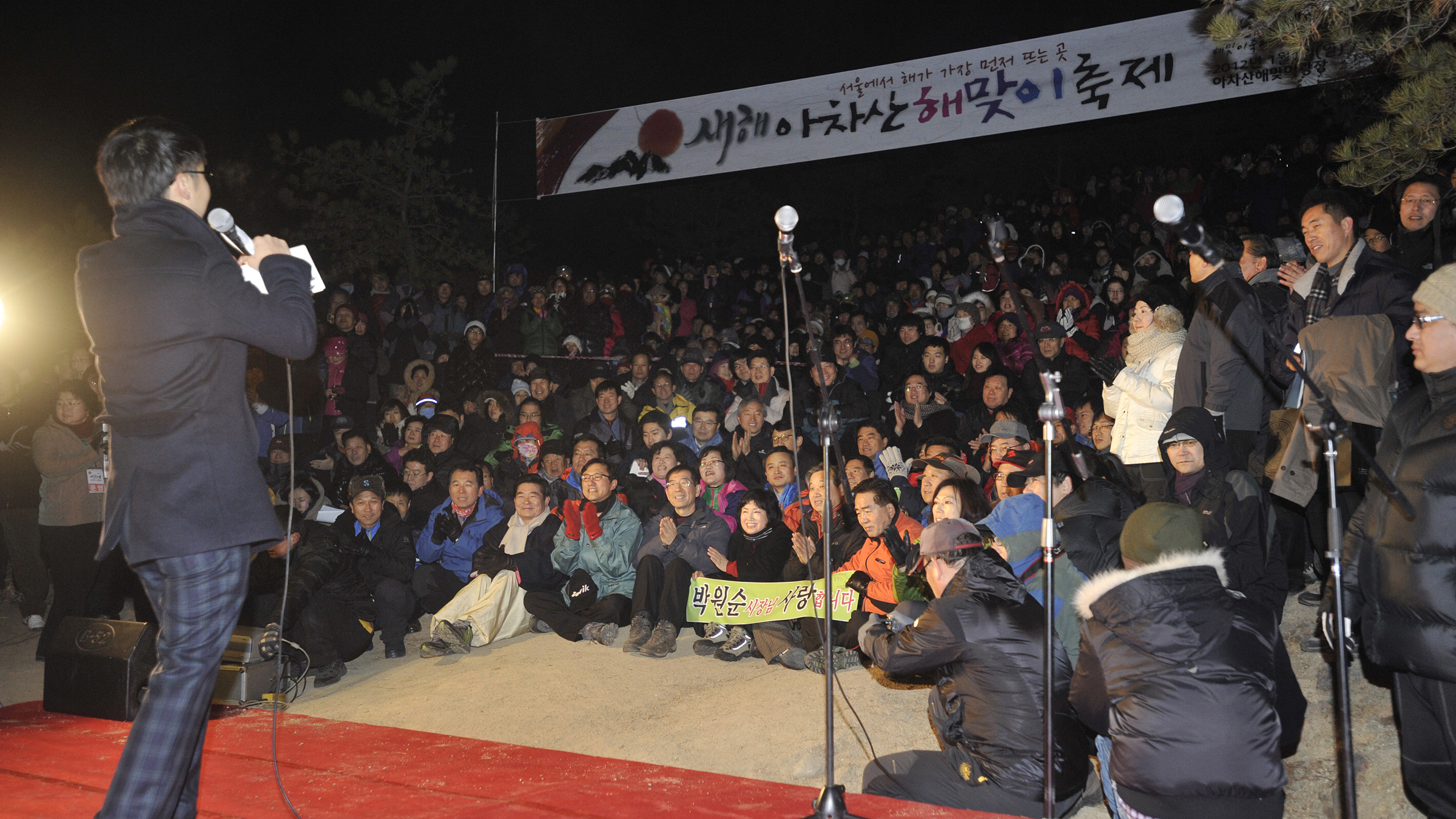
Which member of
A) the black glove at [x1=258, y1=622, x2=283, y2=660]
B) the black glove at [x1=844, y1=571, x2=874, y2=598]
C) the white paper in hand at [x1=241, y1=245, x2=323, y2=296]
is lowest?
the black glove at [x1=258, y1=622, x2=283, y2=660]

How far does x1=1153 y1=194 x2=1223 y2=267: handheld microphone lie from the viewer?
1.85m

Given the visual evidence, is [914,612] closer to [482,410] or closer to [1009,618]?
[1009,618]

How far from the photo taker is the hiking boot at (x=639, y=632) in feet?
19.1

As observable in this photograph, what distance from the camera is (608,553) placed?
6.28 metres

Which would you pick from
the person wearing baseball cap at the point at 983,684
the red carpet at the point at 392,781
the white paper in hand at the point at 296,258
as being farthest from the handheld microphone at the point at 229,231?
the person wearing baseball cap at the point at 983,684

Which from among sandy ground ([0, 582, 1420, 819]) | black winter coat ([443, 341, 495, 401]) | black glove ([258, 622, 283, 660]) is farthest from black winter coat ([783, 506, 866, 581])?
black winter coat ([443, 341, 495, 401])

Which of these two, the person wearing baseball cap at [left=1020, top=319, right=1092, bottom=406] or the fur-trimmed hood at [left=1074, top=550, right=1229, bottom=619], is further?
the person wearing baseball cap at [left=1020, top=319, right=1092, bottom=406]

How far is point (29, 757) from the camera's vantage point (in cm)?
317

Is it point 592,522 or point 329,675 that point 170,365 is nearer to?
point 329,675

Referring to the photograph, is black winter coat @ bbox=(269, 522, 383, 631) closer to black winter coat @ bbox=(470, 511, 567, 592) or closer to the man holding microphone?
black winter coat @ bbox=(470, 511, 567, 592)

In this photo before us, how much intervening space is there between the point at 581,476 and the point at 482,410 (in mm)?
2392

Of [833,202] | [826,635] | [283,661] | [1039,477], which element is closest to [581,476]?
[283,661]

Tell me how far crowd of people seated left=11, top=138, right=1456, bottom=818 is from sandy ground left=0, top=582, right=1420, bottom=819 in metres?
0.20

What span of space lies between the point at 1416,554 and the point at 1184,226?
133 centimetres
